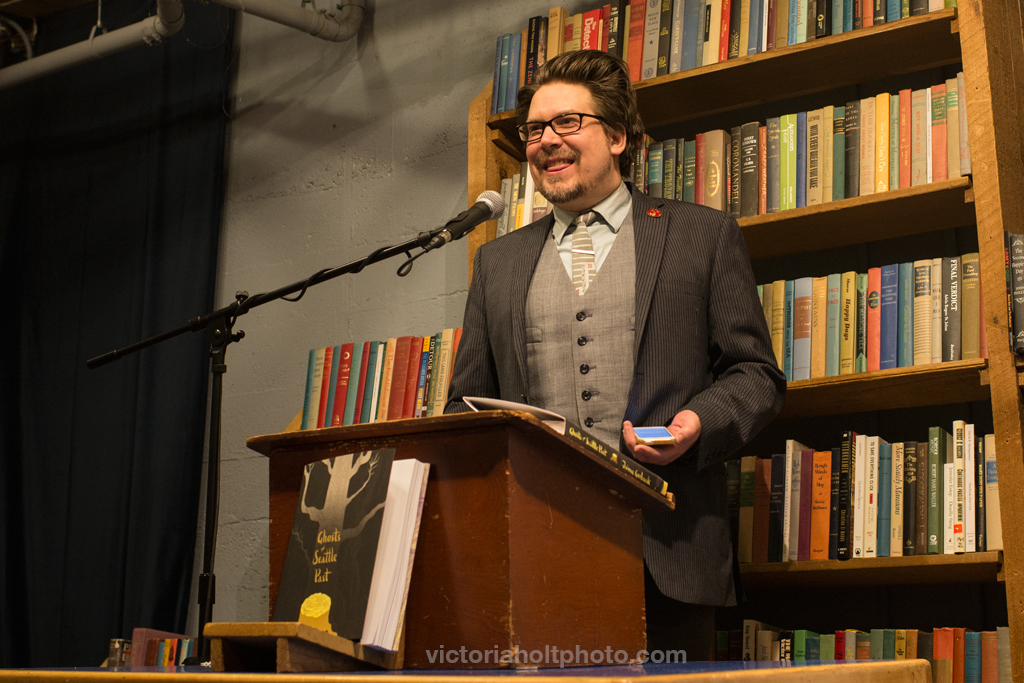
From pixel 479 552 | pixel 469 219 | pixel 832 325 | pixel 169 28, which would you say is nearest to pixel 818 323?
pixel 832 325

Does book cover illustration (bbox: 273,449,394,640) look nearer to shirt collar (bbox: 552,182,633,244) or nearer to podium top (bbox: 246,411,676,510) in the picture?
podium top (bbox: 246,411,676,510)

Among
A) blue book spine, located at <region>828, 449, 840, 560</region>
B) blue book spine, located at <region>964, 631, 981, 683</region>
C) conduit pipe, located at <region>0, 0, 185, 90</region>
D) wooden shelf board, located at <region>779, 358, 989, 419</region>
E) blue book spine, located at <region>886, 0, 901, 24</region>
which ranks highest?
conduit pipe, located at <region>0, 0, 185, 90</region>

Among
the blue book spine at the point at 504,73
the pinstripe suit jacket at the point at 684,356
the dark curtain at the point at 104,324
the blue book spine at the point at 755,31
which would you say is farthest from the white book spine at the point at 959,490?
the dark curtain at the point at 104,324

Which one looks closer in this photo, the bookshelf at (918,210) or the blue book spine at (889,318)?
the bookshelf at (918,210)

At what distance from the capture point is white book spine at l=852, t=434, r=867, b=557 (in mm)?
1878

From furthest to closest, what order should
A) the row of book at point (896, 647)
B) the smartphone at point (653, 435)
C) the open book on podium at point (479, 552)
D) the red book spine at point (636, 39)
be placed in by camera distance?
the red book spine at point (636, 39) < the row of book at point (896, 647) < the smartphone at point (653, 435) < the open book on podium at point (479, 552)

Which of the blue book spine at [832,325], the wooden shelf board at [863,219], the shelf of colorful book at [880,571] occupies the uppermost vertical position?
the wooden shelf board at [863,219]

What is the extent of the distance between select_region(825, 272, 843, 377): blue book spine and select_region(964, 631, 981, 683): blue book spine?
0.53 meters

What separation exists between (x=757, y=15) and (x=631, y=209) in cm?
65

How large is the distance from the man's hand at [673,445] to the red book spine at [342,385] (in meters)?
1.22

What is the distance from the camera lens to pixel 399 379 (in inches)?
95.3

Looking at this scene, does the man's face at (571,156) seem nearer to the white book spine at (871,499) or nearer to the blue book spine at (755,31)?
the blue book spine at (755,31)

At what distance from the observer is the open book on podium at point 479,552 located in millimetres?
867

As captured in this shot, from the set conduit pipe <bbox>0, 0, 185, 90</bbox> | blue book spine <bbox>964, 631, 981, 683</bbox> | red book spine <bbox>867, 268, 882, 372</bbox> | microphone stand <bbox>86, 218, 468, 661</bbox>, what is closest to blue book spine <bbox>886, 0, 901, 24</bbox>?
red book spine <bbox>867, 268, 882, 372</bbox>
